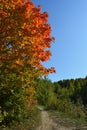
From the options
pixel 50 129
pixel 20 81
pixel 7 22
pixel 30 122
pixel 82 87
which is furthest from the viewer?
pixel 82 87

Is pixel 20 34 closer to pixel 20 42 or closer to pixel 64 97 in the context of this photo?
pixel 20 42

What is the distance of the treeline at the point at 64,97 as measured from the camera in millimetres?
49594

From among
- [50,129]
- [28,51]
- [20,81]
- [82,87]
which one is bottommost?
[50,129]

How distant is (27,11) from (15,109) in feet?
24.0

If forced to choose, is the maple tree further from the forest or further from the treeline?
the treeline

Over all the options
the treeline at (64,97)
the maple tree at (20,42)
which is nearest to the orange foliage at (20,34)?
the maple tree at (20,42)

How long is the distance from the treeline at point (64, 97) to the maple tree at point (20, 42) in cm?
855

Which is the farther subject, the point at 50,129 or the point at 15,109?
the point at 50,129

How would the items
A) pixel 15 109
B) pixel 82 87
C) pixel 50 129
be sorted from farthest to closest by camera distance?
pixel 82 87 → pixel 50 129 → pixel 15 109

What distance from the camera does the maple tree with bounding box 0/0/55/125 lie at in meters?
26.2

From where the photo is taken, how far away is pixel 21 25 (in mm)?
26375

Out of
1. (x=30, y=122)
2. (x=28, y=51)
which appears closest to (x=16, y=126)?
(x=30, y=122)

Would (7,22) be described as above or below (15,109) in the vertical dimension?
above

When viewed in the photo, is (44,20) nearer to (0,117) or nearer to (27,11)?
(27,11)
